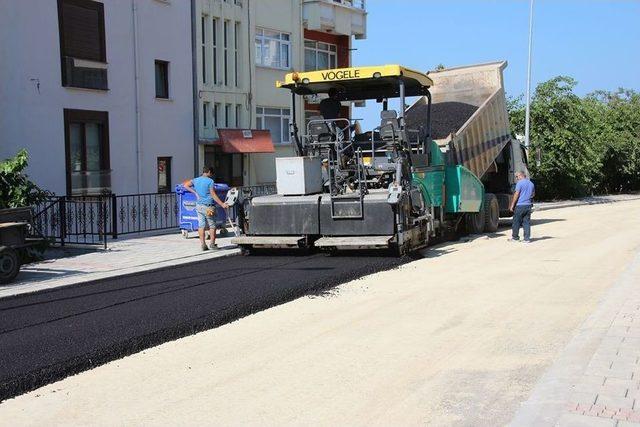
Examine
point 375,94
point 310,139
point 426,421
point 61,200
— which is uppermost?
point 375,94

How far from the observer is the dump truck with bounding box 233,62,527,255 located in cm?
1202

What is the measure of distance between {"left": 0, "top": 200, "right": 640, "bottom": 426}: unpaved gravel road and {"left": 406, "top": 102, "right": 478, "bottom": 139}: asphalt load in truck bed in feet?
16.6

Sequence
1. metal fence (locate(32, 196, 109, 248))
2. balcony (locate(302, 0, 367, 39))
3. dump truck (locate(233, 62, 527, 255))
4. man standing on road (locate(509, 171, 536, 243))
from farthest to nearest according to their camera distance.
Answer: balcony (locate(302, 0, 367, 39)) < man standing on road (locate(509, 171, 536, 243)) < metal fence (locate(32, 196, 109, 248)) < dump truck (locate(233, 62, 527, 255))

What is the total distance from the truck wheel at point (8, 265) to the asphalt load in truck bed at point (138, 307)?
1020mm

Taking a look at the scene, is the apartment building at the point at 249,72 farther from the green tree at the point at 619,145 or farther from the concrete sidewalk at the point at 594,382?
the green tree at the point at 619,145

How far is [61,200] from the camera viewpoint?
14.5 meters

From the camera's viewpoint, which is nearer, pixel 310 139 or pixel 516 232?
pixel 310 139

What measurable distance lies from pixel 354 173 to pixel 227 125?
1279cm

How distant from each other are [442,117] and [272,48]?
12.8 meters

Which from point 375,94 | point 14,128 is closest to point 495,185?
point 375,94

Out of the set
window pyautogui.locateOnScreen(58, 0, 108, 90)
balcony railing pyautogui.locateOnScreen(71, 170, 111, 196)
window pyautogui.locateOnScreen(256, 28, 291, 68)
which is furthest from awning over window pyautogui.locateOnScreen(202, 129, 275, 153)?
window pyautogui.locateOnScreen(58, 0, 108, 90)

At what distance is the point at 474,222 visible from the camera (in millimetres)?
16562

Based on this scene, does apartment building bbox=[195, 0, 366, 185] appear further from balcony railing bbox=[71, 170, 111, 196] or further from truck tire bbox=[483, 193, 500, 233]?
truck tire bbox=[483, 193, 500, 233]

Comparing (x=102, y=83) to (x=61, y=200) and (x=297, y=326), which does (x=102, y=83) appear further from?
(x=297, y=326)
